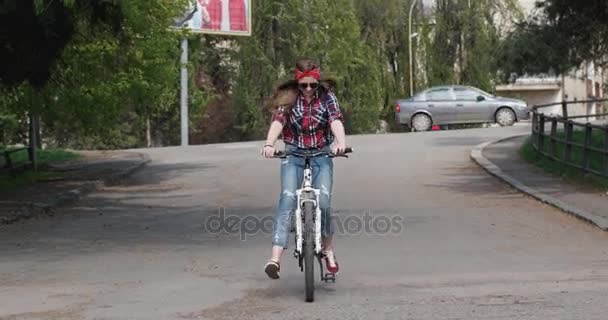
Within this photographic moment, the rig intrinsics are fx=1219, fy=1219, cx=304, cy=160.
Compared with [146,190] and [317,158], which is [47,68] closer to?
[146,190]

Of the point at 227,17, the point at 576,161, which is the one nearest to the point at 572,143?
the point at 576,161

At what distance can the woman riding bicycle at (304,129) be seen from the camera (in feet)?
30.9

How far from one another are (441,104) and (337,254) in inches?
1205

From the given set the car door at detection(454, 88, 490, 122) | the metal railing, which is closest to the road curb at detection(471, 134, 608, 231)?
the metal railing

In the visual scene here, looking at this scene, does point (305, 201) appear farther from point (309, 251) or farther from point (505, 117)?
point (505, 117)

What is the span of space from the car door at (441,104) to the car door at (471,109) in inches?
8.1

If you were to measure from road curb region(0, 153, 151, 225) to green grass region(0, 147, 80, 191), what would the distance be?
3.68 ft

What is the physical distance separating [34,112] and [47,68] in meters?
6.48

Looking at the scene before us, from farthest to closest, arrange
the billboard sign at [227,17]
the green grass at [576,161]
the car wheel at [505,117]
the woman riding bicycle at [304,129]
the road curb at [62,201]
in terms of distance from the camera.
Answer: the billboard sign at [227,17] → the car wheel at [505,117] → the green grass at [576,161] → the road curb at [62,201] → the woman riding bicycle at [304,129]

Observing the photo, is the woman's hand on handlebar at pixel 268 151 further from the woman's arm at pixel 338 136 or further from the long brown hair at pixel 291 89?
the woman's arm at pixel 338 136

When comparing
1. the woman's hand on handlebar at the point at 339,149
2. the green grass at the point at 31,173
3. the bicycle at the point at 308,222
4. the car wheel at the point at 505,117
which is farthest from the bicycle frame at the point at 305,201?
the car wheel at the point at 505,117

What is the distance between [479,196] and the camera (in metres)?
18.7

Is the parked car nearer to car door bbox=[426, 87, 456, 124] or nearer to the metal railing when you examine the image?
car door bbox=[426, 87, 456, 124]

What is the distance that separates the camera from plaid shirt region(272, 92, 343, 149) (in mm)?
9484
